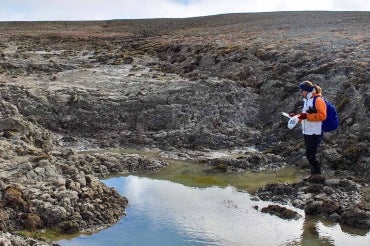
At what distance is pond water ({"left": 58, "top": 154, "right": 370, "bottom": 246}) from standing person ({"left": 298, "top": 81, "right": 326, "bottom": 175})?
253 centimetres

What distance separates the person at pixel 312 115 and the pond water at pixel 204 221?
2531mm

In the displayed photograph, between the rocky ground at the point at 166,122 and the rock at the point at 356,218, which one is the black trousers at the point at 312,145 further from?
the rock at the point at 356,218

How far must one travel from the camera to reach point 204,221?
A: 49.2ft

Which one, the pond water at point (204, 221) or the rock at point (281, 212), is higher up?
the rock at point (281, 212)

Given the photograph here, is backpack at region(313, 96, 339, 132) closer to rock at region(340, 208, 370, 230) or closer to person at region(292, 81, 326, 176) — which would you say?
person at region(292, 81, 326, 176)

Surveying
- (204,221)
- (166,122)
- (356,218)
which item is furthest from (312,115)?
(166,122)

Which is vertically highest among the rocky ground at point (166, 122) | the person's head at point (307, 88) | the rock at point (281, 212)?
the person's head at point (307, 88)

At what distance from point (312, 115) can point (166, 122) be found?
11.3 m

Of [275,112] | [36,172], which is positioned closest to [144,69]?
[275,112]

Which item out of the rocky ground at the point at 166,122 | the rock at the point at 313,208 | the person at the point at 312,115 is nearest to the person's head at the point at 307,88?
the person at the point at 312,115

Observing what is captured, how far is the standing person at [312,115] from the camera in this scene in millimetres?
16797

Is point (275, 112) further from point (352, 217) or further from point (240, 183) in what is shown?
point (352, 217)

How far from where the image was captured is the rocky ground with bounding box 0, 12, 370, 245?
50.9 ft

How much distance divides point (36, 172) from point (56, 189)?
123 centimetres
